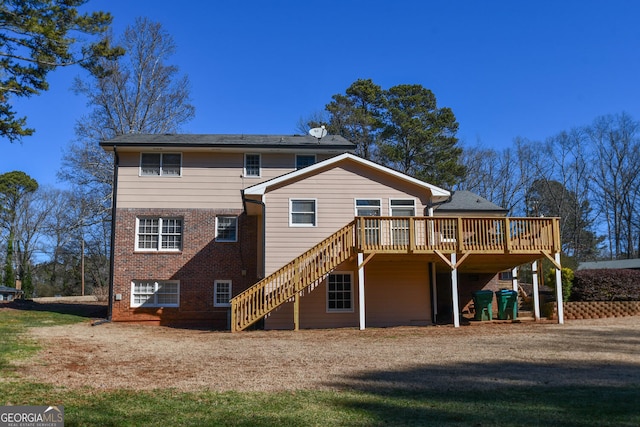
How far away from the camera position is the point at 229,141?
22875 millimetres

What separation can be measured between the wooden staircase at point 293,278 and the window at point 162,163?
24.8 feet

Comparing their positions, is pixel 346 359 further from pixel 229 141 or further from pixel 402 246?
pixel 229 141

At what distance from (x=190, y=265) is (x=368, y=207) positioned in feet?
25.1

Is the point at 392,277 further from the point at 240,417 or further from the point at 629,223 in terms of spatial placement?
the point at 629,223

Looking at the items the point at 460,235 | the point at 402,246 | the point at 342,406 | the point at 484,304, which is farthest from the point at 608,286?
the point at 342,406

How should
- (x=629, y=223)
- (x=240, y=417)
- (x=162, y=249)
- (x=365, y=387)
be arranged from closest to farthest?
(x=240, y=417)
(x=365, y=387)
(x=162, y=249)
(x=629, y=223)

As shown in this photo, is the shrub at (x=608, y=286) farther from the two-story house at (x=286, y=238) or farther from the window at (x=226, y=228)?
the window at (x=226, y=228)

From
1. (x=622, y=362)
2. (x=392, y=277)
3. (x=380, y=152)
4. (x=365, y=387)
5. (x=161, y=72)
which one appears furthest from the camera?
(x=380, y=152)

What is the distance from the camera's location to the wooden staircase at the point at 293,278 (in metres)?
17.4

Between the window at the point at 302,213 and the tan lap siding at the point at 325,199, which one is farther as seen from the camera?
the window at the point at 302,213

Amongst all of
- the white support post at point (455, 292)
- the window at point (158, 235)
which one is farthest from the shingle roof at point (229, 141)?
the white support post at point (455, 292)

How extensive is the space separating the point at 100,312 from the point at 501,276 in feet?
60.5

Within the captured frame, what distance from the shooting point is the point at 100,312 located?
25297 mm

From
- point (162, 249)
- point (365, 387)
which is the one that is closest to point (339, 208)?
point (162, 249)
